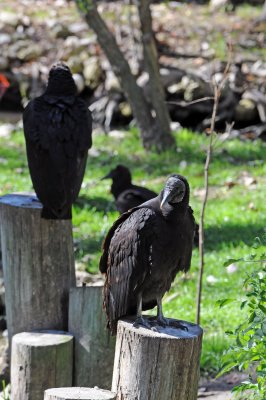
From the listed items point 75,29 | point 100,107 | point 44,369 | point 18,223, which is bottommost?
point 44,369

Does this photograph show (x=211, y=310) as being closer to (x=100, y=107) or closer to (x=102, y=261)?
(x=102, y=261)

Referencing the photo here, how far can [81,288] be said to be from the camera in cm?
497

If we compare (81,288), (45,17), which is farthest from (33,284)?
(45,17)

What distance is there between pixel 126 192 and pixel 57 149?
1476 mm

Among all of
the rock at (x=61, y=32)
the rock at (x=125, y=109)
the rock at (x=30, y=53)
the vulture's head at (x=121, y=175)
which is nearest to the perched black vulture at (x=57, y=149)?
the vulture's head at (x=121, y=175)

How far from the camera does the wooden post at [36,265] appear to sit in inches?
201

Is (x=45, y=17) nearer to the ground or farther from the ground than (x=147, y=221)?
farther from the ground

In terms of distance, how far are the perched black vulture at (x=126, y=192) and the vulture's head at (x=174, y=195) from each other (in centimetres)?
239

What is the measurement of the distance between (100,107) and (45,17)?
3812 millimetres

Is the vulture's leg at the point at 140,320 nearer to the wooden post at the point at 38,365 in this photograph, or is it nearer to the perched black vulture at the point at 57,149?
the wooden post at the point at 38,365

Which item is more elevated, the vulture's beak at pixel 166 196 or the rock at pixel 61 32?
the rock at pixel 61 32

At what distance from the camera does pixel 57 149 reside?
5207 millimetres

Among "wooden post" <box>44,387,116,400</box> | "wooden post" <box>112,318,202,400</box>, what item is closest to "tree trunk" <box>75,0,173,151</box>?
A: "wooden post" <box>112,318,202,400</box>

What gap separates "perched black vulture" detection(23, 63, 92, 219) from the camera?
203 inches
